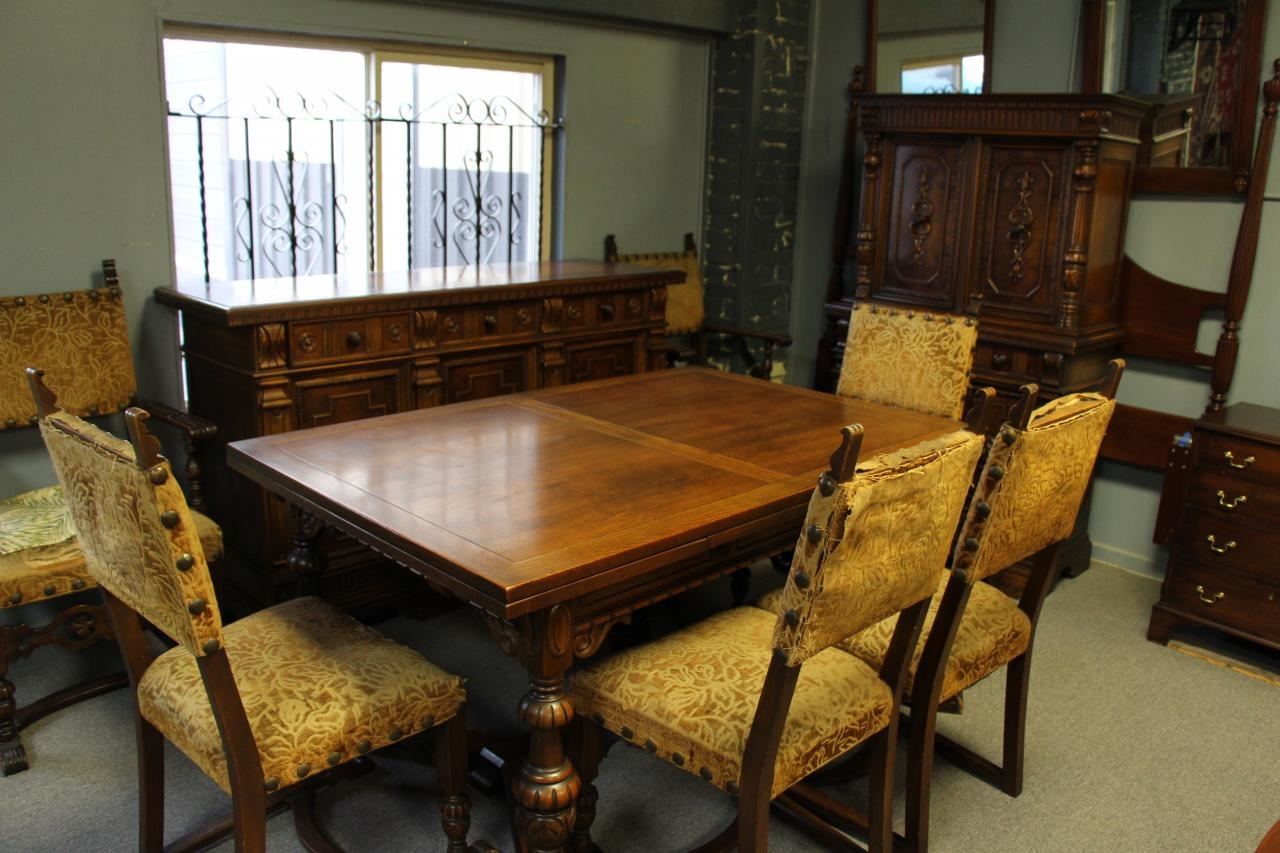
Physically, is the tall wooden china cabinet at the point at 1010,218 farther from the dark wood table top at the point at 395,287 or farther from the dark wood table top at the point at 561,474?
the dark wood table top at the point at 561,474

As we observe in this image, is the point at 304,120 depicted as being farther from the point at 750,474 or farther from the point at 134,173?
the point at 750,474

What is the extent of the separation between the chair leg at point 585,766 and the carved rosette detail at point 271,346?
1484 mm

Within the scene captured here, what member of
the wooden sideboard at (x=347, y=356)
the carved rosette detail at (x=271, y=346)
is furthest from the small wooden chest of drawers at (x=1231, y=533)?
the carved rosette detail at (x=271, y=346)

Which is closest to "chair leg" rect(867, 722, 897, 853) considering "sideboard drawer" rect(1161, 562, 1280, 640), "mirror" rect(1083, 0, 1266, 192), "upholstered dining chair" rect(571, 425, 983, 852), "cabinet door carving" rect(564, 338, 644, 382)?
"upholstered dining chair" rect(571, 425, 983, 852)

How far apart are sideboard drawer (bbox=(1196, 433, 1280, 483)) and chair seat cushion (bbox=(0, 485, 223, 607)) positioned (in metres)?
2.95

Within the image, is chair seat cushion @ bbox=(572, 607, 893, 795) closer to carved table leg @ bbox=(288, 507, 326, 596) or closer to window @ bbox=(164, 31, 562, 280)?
carved table leg @ bbox=(288, 507, 326, 596)

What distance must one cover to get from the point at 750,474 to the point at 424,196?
92.6 inches

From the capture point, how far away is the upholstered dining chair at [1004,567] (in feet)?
7.23

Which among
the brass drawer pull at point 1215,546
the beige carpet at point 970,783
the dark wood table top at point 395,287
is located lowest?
the beige carpet at point 970,783

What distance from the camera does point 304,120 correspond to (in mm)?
3871

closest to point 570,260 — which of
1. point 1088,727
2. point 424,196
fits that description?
point 424,196

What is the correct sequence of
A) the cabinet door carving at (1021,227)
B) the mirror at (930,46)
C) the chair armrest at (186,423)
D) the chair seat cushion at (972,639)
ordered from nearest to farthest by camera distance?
the chair seat cushion at (972,639), the chair armrest at (186,423), the cabinet door carving at (1021,227), the mirror at (930,46)

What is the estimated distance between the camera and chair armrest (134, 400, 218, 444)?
3000mm

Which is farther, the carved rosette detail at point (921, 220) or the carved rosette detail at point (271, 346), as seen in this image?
the carved rosette detail at point (921, 220)
